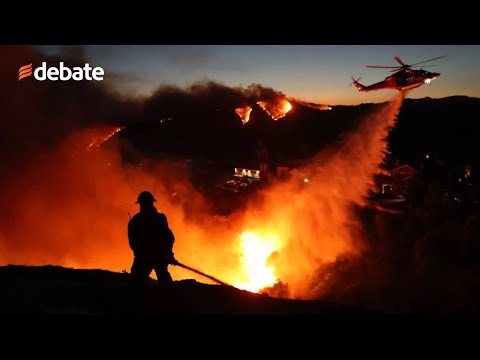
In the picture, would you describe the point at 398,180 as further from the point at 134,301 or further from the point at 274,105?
the point at 134,301

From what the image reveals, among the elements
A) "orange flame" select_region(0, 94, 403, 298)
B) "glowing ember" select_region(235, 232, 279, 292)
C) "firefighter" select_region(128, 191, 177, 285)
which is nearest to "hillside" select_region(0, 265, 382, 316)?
"firefighter" select_region(128, 191, 177, 285)

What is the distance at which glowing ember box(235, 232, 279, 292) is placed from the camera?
76.4 feet

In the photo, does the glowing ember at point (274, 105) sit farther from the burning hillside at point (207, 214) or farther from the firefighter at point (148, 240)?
the firefighter at point (148, 240)

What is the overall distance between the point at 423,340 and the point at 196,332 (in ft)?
11.6

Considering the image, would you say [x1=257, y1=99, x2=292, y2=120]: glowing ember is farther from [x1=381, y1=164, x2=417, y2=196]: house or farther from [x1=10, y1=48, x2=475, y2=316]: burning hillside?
[x1=381, y1=164, x2=417, y2=196]: house

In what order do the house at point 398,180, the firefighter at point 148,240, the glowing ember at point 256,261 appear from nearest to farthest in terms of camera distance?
the firefighter at point 148,240
the glowing ember at point 256,261
the house at point 398,180

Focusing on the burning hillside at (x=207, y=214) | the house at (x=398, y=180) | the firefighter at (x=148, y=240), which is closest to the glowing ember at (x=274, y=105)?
the burning hillside at (x=207, y=214)

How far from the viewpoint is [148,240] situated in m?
7.05

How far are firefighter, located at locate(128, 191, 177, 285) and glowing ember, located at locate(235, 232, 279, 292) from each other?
15.3 m

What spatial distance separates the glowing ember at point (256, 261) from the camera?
2330 cm

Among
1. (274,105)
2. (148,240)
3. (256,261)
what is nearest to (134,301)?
(148,240)

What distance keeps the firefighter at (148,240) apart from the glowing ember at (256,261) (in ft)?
50.2
